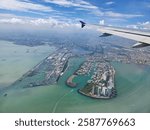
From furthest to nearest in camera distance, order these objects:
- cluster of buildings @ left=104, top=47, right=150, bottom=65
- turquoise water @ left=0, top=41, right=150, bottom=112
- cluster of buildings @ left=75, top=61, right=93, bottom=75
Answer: cluster of buildings @ left=104, top=47, right=150, bottom=65
cluster of buildings @ left=75, top=61, right=93, bottom=75
turquoise water @ left=0, top=41, right=150, bottom=112

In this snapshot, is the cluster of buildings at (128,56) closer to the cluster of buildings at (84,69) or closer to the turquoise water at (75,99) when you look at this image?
the cluster of buildings at (84,69)

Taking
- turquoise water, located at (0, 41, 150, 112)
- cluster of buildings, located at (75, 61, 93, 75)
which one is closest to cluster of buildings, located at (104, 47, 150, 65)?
cluster of buildings, located at (75, 61, 93, 75)

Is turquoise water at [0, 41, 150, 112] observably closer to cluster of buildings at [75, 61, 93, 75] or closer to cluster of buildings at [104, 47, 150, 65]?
cluster of buildings at [75, 61, 93, 75]

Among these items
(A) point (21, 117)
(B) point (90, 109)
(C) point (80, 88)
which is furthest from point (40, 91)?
(A) point (21, 117)

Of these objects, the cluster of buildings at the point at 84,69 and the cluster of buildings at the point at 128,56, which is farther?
the cluster of buildings at the point at 128,56

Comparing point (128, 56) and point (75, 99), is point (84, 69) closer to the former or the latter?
point (128, 56)

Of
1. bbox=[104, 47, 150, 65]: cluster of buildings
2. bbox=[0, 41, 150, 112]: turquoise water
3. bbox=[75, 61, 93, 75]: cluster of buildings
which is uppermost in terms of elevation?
bbox=[104, 47, 150, 65]: cluster of buildings

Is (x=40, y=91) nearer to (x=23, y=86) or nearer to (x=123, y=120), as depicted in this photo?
(x=23, y=86)

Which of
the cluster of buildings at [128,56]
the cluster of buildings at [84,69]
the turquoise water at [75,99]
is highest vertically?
the cluster of buildings at [128,56]

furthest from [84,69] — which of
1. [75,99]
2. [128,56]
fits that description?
[75,99]

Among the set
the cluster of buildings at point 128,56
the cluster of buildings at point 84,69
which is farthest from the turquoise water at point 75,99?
the cluster of buildings at point 128,56

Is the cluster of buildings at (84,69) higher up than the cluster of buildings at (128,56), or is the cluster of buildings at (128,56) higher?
the cluster of buildings at (128,56)
